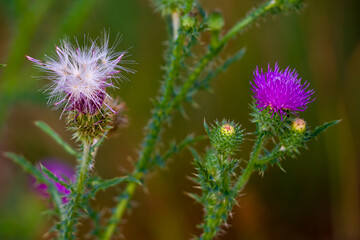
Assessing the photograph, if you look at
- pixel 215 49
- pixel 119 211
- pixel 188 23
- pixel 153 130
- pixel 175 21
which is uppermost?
pixel 175 21

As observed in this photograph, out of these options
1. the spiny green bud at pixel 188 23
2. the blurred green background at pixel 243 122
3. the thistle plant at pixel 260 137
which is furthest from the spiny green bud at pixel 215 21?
the blurred green background at pixel 243 122

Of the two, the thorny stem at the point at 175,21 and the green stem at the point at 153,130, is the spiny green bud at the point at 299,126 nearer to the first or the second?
the green stem at the point at 153,130

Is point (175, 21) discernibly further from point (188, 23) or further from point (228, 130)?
point (228, 130)

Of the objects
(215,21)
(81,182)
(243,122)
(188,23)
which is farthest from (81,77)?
(243,122)

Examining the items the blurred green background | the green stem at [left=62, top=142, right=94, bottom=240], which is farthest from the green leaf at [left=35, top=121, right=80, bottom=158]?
the blurred green background

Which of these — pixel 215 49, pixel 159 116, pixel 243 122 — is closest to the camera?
pixel 159 116

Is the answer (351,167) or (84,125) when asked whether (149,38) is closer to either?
(351,167)

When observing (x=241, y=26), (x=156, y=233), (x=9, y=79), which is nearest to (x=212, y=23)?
(x=241, y=26)
